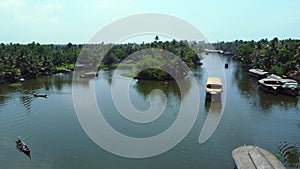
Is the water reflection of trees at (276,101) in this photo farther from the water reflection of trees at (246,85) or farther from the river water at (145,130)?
the water reflection of trees at (246,85)

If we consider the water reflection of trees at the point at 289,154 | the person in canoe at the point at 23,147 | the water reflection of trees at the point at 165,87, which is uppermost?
the water reflection of trees at the point at 165,87

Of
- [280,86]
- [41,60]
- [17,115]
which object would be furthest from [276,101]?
[41,60]

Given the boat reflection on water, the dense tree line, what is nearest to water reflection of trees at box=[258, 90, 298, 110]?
the boat reflection on water

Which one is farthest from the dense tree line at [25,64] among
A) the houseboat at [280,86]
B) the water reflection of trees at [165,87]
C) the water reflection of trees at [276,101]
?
the houseboat at [280,86]

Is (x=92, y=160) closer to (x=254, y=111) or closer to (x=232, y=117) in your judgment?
(x=232, y=117)

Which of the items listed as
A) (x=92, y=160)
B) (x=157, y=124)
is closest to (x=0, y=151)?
(x=92, y=160)

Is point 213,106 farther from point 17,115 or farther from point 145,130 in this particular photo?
point 17,115
